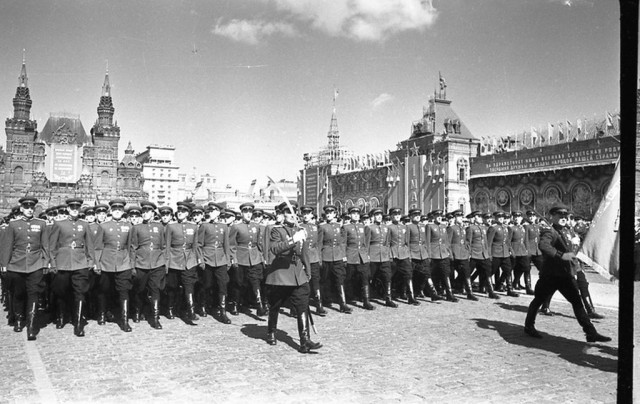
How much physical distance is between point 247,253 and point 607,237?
226 inches

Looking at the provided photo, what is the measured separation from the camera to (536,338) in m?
6.73

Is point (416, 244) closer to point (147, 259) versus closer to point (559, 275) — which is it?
point (559, 275)

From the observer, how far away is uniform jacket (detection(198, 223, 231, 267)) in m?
8.47

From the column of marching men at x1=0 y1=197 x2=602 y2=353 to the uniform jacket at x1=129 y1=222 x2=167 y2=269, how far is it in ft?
0.05

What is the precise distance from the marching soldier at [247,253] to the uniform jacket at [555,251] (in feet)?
14.9

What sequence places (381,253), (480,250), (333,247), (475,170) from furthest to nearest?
(475,170)
(480,250)
(381,253)
(333,247)

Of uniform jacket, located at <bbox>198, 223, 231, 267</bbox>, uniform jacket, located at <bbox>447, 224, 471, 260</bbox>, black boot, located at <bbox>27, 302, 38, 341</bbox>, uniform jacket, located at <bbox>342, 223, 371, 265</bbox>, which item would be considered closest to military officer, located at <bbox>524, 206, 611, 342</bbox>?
uniform jacket, located at <bbox>342, 223, 371, 265</bbox>

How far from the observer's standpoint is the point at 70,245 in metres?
7.46

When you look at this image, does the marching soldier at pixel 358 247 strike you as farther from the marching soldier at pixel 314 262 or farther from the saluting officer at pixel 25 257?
the saluting officer at pixel 25 257

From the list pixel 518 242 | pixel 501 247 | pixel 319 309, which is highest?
pixel 518 242

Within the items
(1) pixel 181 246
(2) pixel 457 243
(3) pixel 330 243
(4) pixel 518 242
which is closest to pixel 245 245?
(1) pixel 181 246

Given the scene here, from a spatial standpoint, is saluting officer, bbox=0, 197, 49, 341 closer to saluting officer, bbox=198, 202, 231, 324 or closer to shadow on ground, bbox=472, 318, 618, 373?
saluting officer, bbox=198, 202, 231, 324

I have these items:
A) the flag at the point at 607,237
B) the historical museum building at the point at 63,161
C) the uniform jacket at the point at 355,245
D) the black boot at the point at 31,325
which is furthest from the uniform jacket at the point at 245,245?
the historical museum building at the point at 63,161

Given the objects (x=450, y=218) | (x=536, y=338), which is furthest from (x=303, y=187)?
(x=536, y=338)
